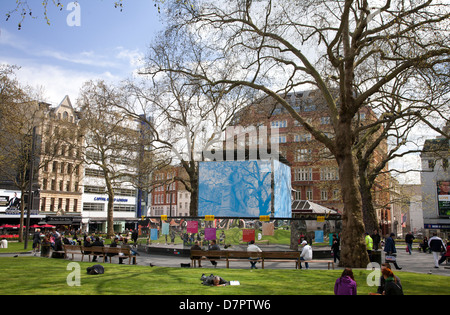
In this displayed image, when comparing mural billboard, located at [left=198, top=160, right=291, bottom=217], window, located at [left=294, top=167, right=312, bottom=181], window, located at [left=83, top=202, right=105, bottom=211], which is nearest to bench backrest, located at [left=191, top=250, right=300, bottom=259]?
mural billboard, located at [left=198, top=160, right=291, bottom=217]

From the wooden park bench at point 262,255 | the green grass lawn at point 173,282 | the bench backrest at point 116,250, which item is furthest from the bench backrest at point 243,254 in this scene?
the bench backrest at point 116,250

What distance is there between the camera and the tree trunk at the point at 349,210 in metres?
15.9

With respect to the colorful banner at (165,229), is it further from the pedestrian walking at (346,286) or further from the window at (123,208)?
the window at (123,208)

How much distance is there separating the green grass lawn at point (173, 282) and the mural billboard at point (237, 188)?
1063 cm

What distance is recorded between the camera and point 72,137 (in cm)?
3797

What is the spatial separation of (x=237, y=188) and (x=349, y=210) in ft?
34.1

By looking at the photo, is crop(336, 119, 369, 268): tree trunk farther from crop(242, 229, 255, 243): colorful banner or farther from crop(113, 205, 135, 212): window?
crop(113, 205, 135, 212): window

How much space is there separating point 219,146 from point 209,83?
1716cm

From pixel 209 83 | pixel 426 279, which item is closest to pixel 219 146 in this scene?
pixel 209 83

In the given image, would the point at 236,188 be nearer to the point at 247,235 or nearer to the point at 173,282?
the point at 247,235

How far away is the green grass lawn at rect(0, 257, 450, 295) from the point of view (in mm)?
10109
